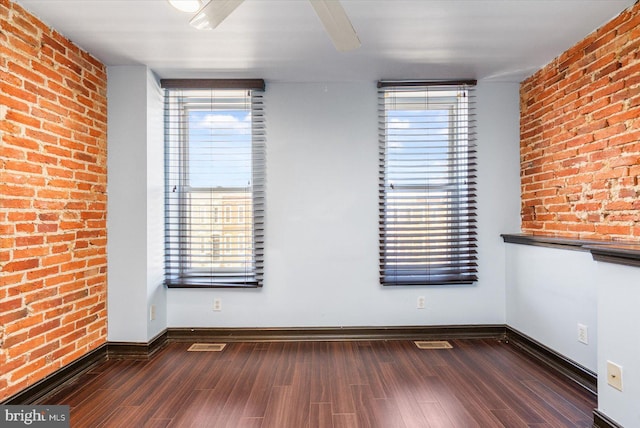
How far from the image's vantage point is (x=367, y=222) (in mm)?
3176

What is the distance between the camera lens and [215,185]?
3158 millimetres

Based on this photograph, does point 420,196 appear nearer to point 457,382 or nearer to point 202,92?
point 457,382

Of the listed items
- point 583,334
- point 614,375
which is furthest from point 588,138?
point 614,375

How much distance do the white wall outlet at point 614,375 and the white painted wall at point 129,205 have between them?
312 cm

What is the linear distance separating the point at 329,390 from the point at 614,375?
157 cm

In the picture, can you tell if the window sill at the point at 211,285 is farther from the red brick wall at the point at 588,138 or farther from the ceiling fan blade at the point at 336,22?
the red brick wall at the point at 588,138

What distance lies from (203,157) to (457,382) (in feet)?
9.00

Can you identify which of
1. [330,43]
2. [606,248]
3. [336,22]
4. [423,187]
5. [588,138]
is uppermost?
[330,43]

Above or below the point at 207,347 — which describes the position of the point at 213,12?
above

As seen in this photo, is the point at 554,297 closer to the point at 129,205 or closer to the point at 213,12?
the point at 213,12

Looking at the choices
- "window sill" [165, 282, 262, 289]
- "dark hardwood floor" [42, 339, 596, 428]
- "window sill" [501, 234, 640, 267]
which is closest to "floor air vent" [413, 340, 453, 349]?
"dark hardwood floor" [42, 339, 596, 428]

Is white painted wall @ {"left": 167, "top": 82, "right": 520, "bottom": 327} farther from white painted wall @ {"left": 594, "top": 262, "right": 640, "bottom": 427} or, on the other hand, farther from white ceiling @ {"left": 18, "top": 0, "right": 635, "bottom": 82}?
white painted wall @ {"left": 594, "top": 262, "right": 640, "bottom": 427}

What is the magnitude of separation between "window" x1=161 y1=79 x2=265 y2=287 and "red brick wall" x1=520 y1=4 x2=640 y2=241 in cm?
242

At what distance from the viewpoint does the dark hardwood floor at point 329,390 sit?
1961 mm
